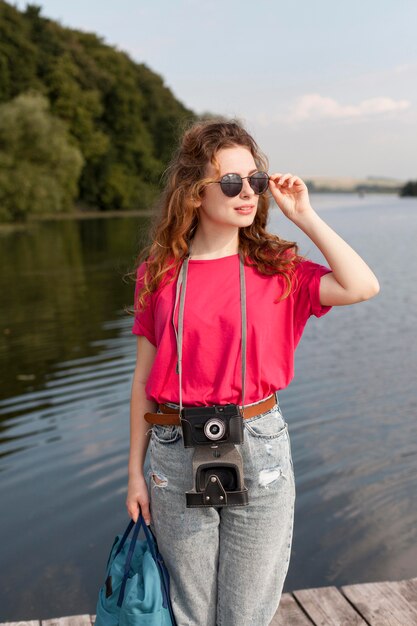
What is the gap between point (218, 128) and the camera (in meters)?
2.33

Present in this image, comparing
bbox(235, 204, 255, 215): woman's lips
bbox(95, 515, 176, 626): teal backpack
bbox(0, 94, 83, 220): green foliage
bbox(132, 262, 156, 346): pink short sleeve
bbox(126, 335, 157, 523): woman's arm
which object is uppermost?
bbox(235, 204, 255, 215): woman's lips

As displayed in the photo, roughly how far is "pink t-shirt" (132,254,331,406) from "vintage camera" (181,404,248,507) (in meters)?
0.08

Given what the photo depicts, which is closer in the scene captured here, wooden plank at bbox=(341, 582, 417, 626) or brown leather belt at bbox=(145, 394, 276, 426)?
brown leather belt at bbox=(145, 394, 276, 426)

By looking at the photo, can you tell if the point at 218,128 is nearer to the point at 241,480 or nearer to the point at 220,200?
the point at 220,200

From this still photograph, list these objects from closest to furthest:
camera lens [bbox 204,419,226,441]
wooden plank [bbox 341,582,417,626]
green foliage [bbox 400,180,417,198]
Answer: camera lens [bbox 204,419,226,441] < wooden plank [bbox 341,582,417,626] < green foliage [bbox 400,180,417,198]

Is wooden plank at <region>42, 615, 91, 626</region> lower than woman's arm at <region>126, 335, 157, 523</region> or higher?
lower

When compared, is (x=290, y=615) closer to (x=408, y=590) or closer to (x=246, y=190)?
(x=408, y=590)

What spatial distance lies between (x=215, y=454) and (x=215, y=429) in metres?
0.08

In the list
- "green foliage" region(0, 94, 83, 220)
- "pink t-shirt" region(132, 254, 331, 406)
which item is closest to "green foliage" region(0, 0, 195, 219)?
"green foliage" region(0, 94, 83, 220)

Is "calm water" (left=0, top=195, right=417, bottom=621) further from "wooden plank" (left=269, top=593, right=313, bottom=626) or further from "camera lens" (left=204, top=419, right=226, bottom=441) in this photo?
"wooden plank" (left=269, top=593, right=313, bottom=626)

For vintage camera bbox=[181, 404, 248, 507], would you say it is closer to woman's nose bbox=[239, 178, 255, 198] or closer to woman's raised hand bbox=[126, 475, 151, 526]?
woman's raised hand bbox=[126, 475, 151, 526]

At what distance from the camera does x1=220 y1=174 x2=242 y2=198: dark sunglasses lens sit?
2237mm

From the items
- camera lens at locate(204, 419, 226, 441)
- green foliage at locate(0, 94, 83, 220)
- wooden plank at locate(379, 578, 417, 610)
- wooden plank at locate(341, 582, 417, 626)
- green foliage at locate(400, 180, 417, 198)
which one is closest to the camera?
camera lens at locate(204, 419, 226, 441)

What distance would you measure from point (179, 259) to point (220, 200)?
0.74ft
